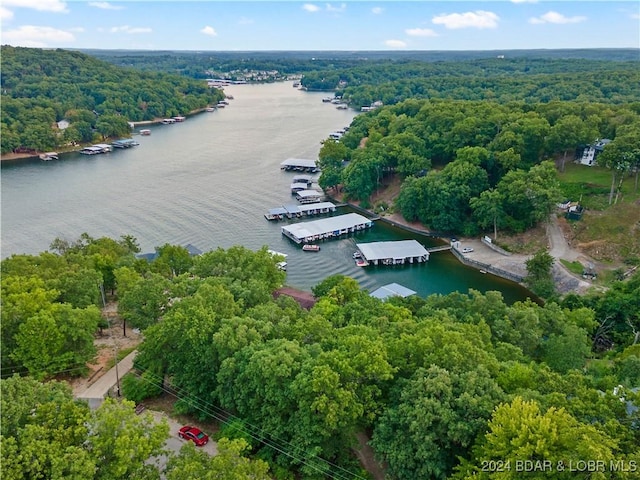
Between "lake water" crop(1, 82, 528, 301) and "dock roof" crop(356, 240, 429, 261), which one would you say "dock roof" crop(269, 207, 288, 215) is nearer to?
"lake water" crop(1, 82, 528, 301)

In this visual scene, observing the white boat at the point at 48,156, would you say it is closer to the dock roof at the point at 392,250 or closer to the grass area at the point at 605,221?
the dock roof at the point at 392,250

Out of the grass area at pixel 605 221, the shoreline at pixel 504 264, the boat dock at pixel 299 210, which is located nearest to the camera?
the shoreline at pixel 504 264

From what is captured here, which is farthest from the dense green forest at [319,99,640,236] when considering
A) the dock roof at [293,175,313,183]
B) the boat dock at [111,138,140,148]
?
the boat dock at [111,138,140,148]

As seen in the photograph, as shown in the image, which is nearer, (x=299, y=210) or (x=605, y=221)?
(x=605, y=221)

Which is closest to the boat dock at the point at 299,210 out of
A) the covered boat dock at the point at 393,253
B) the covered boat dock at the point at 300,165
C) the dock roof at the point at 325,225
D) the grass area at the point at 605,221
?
the dock roof at the point at 325,225

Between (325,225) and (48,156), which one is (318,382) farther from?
(48,156)

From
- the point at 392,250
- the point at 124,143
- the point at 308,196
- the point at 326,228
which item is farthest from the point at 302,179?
the point at 124,143
